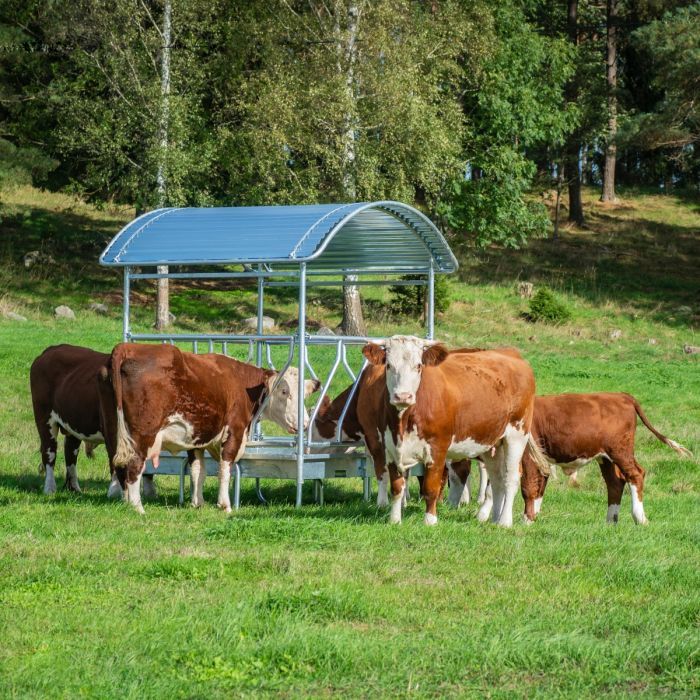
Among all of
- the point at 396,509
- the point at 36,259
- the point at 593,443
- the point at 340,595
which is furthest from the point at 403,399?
the point at 36,259

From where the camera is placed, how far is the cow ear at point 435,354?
452 inches

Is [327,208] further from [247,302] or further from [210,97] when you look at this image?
[210,97]

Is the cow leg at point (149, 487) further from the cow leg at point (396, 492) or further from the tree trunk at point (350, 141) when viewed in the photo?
the tree trunk at point (350, 141)

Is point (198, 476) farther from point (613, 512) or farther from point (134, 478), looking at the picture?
point (613, 512)

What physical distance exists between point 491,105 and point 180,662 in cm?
3403

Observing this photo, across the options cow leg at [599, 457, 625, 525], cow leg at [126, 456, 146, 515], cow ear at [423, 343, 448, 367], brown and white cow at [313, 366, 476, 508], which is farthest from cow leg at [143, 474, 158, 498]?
cow leg at [599, 457, 625, 525]

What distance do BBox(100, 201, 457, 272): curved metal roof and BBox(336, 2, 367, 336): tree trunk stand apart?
1547cm

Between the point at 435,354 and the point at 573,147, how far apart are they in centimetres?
4060

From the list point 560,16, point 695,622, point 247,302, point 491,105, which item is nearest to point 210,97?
point 247,302

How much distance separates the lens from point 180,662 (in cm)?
636

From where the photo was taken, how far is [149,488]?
14.5 metres

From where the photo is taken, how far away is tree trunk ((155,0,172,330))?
31.9 m

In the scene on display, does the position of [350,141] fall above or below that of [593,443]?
above

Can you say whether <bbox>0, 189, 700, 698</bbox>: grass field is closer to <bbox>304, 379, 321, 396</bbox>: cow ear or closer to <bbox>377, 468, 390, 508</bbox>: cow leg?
<bbox>377, 468, 390, 508</bbox>: cow leg
